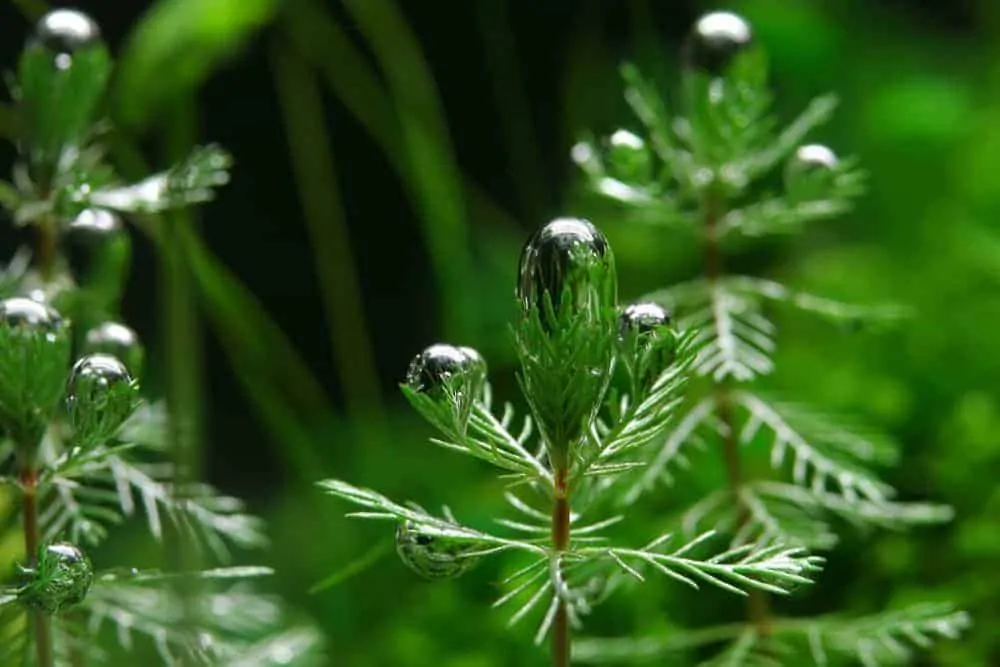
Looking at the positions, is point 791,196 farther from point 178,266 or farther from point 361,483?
point 361,483

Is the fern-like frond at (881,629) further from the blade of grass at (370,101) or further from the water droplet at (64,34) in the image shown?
the blade of grass at (370,101)

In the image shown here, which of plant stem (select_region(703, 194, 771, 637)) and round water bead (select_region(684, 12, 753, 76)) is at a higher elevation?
round water bead (select_region(684, 12, 753, 76))

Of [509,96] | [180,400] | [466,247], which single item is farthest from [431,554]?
[509,96]

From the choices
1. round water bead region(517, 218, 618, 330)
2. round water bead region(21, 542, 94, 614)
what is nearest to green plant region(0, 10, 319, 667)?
round water bead region(21, 542, 94, 614)

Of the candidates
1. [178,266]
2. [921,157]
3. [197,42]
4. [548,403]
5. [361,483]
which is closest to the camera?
[548,403]

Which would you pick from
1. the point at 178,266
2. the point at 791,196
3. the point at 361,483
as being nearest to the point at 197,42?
the point at 178,266

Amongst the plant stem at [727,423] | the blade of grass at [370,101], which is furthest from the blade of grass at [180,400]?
the blade of grass at [370,101]

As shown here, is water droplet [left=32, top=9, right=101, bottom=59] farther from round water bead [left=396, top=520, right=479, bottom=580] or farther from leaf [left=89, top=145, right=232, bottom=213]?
round water bead [left=396, top=520, right=479, bottom=580]
